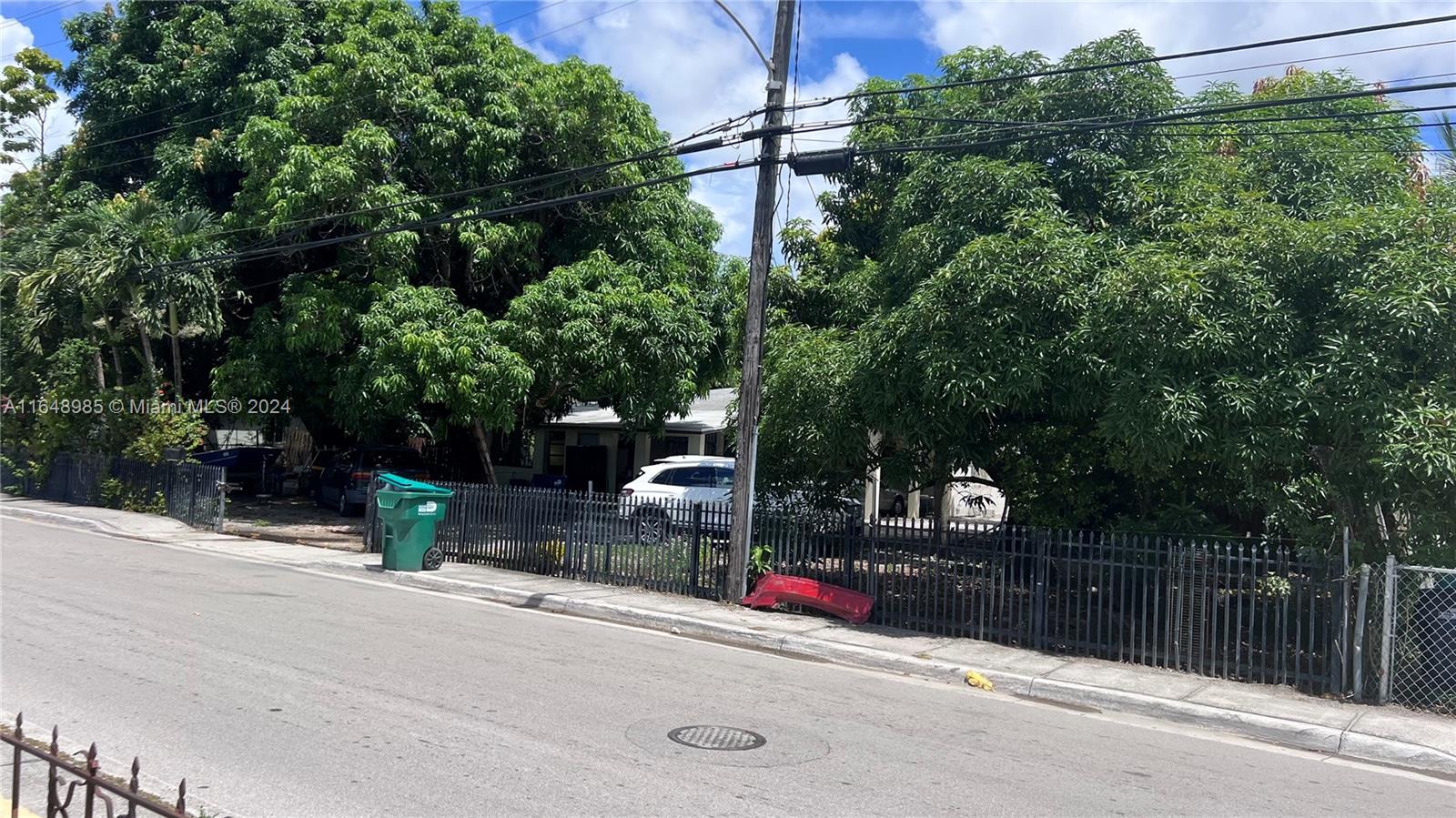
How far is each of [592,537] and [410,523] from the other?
2904 mm

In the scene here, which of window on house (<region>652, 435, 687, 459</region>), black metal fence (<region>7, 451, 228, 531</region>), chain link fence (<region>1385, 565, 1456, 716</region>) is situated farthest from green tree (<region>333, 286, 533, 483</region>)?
chain link fence (<region>1385, 565, 1456, 716</region>)

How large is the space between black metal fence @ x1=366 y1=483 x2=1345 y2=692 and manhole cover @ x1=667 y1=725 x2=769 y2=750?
517 centimetres

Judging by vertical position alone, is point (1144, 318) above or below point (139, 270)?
below

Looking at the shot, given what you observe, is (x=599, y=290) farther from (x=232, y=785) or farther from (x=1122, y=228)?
(x=232, y=785)

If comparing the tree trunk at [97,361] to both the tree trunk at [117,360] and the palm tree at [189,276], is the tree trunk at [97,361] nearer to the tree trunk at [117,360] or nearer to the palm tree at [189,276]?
the tree trunk at [117,360]

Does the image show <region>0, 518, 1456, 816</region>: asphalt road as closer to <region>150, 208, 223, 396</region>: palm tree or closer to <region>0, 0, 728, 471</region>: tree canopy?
<region>0, 0, 728, 471</region>: tree canopy

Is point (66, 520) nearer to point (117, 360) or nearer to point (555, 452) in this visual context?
point (117, 360)

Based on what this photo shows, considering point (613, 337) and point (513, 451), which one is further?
point (513, 451)

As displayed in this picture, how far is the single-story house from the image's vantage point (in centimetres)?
2709

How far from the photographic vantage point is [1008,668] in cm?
1009

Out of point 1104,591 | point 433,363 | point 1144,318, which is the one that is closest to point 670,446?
point 433,363

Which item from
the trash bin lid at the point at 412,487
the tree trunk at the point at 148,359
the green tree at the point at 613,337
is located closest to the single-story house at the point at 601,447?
the green tree at the point at 613,337

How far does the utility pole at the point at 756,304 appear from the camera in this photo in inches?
513

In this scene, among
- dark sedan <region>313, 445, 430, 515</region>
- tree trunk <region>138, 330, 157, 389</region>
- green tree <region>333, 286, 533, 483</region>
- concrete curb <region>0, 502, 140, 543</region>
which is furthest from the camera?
dark sedan <region>313, 445, 430, 515</region>
